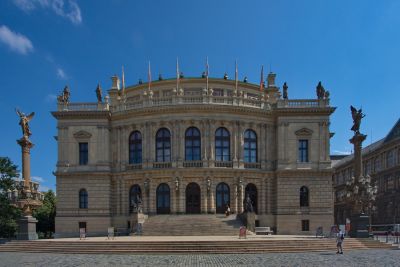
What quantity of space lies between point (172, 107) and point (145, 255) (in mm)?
23071

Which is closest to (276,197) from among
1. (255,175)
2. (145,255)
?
(255,175)

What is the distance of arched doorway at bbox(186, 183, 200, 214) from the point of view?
5106 centimetres

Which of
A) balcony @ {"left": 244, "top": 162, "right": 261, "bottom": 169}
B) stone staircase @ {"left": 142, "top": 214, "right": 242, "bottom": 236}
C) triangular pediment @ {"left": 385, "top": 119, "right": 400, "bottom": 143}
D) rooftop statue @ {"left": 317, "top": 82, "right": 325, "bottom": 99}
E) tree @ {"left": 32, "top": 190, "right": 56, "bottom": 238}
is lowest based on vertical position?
tree @ {"left": 32, "top": 190, "right": 56, "bottom": 238}

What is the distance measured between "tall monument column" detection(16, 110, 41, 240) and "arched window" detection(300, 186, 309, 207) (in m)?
28.1

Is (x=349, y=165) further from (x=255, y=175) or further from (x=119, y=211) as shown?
(x=119, y=211)

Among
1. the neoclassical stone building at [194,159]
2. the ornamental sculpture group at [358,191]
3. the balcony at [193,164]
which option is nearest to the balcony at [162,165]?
the neoclassical stone building at [194,159]

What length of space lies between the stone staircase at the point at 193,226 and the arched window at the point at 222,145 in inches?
287

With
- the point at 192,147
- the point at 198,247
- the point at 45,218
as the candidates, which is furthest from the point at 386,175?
the point at 198,247

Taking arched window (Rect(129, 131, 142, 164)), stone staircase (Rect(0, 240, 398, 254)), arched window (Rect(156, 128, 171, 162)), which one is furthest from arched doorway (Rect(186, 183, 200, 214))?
stone staircase (Rect(0, 240, 398, 254))

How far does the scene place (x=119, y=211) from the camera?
53.3 m

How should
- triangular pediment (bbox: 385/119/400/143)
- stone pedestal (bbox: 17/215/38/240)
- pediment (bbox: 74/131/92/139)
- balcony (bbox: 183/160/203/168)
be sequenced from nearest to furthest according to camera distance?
stone pedestal (bbox: 17/215/38/240) → balcony (bbox: 183/160/203/168) → pediment (bbox: 74/131/92/139) → triangular pediment (bbox: 385/119/400/143)

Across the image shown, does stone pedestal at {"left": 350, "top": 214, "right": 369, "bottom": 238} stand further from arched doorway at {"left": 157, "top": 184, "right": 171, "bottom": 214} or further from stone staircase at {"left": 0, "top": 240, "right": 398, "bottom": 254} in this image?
arched doorway at {"left": 157, "top": 184, "right": 171, "bottom": 214}

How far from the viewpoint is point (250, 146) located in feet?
174

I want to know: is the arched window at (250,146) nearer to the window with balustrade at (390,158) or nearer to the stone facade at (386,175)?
the stone facade at (386,175)
